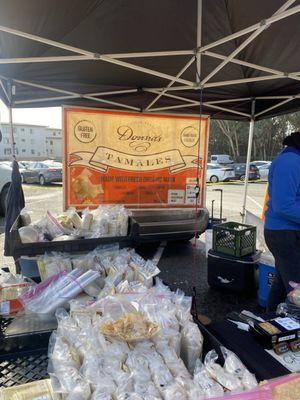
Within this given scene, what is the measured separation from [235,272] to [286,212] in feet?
5.39

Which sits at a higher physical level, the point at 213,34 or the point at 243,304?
the point at 213,34

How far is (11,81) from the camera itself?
3.82 meters

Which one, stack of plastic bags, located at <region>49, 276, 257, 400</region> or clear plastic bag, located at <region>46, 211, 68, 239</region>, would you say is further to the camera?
clear plastic bag, located at <region>46, 211, 68, 239</region>

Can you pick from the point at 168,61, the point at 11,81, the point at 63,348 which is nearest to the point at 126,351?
the point at 63,348

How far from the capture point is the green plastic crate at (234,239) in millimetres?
3715

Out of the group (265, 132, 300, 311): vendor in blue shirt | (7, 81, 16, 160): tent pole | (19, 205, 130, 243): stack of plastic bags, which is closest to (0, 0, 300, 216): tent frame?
(7, 81, 16, 160): tent pole

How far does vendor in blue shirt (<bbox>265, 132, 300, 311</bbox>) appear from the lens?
2.29 m

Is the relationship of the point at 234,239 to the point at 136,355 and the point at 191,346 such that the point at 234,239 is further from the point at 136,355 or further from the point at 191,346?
the point at 136,355

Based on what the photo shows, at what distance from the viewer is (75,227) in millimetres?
2889

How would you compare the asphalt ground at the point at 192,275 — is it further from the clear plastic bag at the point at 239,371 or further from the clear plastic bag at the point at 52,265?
the clear plastic bag at the point at 239,371

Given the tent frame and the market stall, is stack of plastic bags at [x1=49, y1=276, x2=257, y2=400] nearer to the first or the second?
the market stall

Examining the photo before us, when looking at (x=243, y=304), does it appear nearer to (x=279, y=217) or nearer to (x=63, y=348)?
(x=279, y=217)

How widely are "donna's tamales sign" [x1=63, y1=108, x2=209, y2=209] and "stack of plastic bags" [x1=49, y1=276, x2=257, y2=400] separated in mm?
3782

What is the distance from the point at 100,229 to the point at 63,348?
146 centimetres
